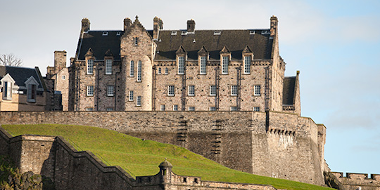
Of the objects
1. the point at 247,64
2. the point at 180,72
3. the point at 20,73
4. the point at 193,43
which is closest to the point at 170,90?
the point at 180,72

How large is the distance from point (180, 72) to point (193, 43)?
4449mm

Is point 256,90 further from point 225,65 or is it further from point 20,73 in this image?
point 20,73

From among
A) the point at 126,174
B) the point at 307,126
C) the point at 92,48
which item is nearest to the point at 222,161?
the point at 307,126

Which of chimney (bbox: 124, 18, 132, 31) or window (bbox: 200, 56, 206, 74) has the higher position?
chimney (bbox: 124, 18, 132, 31)

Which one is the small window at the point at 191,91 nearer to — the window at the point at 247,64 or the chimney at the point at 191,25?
the window at the point at 247,64

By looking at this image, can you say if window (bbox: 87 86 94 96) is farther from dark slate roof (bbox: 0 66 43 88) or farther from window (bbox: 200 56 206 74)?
window (bbox: 200 56 206 74)

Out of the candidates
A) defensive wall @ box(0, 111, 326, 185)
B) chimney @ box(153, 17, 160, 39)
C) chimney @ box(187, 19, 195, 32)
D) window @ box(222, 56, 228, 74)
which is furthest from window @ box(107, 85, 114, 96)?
window @ box(222, 56, 228, 74)

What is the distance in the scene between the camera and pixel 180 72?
104062 mm

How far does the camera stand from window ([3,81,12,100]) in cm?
10131

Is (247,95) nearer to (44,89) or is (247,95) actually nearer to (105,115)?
(105,115)

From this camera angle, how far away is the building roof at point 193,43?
10419 centimetres

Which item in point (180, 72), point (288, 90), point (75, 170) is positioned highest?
point (180, 72)

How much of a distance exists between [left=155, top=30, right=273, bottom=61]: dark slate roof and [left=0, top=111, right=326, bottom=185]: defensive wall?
11.1m

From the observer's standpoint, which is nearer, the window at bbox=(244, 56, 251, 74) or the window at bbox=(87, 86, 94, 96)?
the window at bbox=(244, 56, 251, 74)
